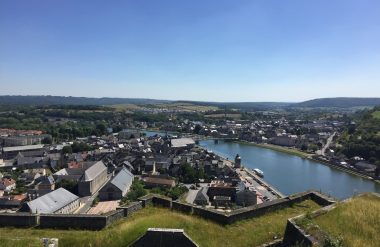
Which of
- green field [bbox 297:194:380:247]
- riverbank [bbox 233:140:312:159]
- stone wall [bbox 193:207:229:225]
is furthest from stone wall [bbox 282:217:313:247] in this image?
riverbank [bbox 233:140:312:159]

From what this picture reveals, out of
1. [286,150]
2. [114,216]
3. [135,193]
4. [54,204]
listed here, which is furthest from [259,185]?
[286,150]

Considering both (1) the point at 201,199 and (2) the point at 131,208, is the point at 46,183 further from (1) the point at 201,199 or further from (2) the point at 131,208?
(2) the point at 131,208

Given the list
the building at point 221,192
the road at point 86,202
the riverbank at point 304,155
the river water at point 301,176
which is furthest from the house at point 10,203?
the riverbank at point 304,155

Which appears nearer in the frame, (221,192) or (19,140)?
(221,192)

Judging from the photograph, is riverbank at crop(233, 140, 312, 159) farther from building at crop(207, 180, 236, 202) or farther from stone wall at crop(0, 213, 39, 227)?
stone wall at crop(0, 213, 39, 227)

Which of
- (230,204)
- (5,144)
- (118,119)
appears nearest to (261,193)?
(230,204)
